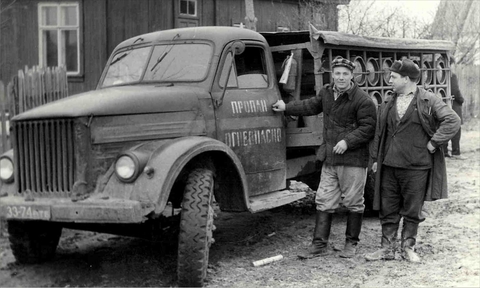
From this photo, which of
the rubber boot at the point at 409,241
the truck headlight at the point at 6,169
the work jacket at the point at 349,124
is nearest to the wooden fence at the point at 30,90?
the truck headlight at the point at 6,169

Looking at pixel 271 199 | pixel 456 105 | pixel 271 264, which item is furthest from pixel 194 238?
pixel 456 105

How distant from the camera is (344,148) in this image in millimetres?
5824

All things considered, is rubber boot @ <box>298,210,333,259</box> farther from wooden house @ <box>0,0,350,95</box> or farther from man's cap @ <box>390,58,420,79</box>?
wooden house @ <box>0,0,350,95</box>

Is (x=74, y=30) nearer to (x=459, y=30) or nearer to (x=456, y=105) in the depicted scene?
(x=456, y=105)

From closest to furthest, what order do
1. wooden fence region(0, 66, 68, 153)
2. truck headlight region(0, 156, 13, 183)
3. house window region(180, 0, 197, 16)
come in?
truck headlight region(0, 156, 13, 183) → wooden fence region(0, 66, 68, 153) → house window region(180, 0, 197, 16)

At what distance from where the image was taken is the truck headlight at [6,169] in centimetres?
525

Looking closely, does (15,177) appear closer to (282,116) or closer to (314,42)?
(282,116)

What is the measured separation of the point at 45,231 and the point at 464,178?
6818 millimetres

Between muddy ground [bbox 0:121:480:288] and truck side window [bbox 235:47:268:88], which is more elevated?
truck side window [bbox 235:47:268:88]

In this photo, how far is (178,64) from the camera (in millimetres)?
6051

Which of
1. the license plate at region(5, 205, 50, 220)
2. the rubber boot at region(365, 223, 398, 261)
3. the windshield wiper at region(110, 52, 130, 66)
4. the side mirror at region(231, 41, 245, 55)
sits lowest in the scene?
the rubber boot at region(365, 223, 398, 261)

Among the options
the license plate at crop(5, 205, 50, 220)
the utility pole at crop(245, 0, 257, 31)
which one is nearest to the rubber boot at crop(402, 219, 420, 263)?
the license plate at crop(5, 205, 50, 220)

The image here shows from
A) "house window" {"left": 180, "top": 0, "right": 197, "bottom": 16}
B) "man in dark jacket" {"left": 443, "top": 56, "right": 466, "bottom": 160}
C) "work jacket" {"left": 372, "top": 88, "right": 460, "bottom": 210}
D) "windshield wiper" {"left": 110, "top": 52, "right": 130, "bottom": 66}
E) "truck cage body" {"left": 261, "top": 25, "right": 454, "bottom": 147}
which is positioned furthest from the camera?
"house window" {"left": 180, "top": 0, "right": 197, "bottom": 16}

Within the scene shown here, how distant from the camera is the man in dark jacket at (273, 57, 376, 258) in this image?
19.2 ft
